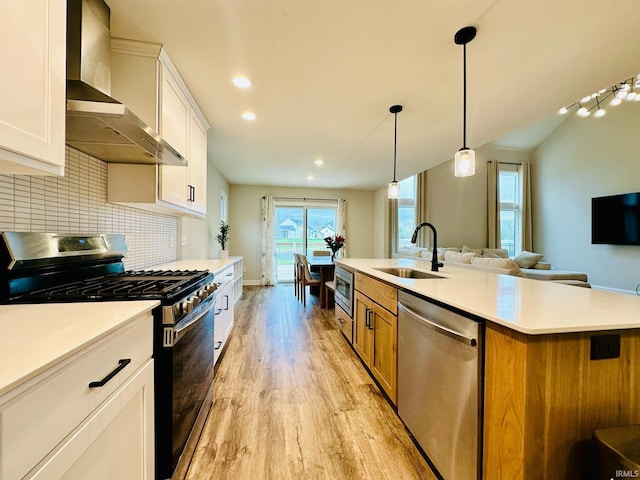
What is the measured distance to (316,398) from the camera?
6.41 ft

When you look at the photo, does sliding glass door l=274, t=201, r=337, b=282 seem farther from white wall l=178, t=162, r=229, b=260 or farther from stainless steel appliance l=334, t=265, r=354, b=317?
stainless steel appliance l=334, t=265, r=354, b=317

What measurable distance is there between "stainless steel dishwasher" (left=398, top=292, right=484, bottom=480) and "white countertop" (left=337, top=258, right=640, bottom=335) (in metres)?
0.08

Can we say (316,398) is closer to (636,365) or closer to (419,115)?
(636,365)

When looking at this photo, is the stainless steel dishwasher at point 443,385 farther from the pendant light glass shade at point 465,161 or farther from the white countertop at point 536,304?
the pendant light glass shade at point 465,161

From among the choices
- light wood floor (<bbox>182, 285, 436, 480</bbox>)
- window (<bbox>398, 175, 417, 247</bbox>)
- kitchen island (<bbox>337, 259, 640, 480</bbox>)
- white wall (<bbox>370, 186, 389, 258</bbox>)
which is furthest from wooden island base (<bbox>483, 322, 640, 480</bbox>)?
window (<bbox>398, 175, 417, 247</bbox>)

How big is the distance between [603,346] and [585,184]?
289 inches

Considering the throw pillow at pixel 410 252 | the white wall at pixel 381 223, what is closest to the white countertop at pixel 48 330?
the throw pillow at pixel 410 252

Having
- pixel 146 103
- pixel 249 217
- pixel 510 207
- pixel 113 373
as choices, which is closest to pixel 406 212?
pixel 510 207

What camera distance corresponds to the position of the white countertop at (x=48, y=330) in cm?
54

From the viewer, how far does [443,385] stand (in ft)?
4.01

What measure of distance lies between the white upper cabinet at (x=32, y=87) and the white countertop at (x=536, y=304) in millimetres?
1638

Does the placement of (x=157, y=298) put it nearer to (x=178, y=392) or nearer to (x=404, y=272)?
(x=178, y=392)

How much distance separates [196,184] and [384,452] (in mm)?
2497

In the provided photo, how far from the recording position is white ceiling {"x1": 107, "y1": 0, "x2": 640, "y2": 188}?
4.78 ft
